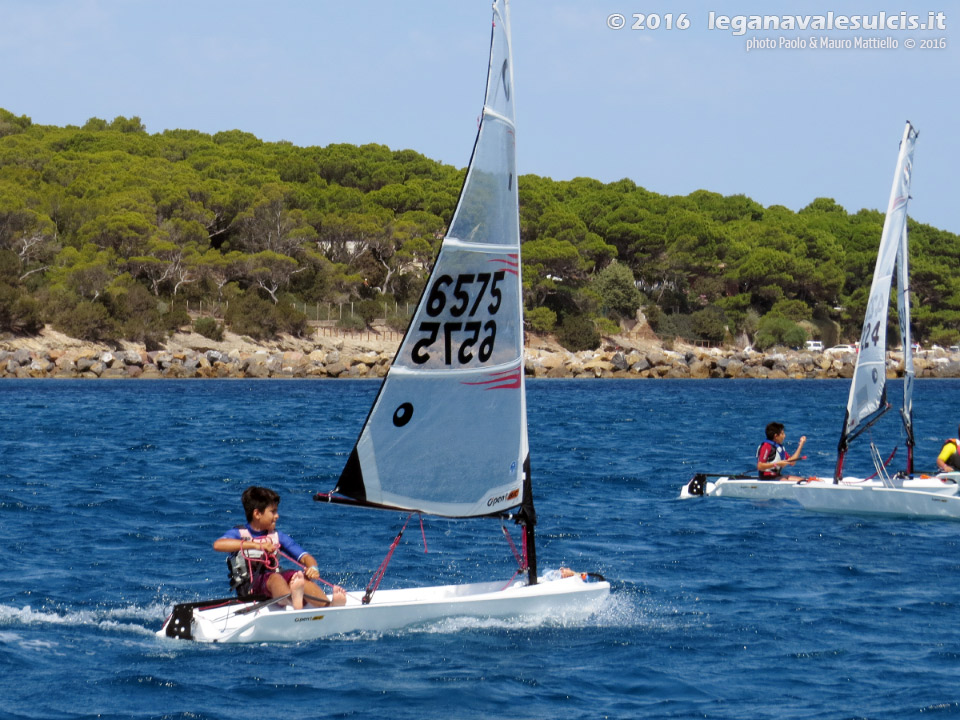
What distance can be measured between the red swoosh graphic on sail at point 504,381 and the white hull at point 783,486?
9.86m

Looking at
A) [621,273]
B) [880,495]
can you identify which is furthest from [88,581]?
[621,273]

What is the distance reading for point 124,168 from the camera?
91562 mm

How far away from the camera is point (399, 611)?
11141 millimetres

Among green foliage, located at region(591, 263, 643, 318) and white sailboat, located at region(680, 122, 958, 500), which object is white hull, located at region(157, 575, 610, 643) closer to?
white sailboat, located at region(680, 122, 958, 500)

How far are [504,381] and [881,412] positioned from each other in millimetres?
11993

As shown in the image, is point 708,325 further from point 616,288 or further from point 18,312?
point 18,312

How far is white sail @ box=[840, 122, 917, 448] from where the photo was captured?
67.5 ft

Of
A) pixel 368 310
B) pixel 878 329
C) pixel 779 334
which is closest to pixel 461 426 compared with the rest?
pixel 878 329

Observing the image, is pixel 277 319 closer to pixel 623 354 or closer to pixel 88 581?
pixel 623 354

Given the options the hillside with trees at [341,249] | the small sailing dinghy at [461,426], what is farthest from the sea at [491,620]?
the hillside with trees at [341,249]

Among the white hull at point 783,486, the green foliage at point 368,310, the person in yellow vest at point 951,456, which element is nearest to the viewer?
the white hull at point 783,486

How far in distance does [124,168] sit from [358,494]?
8644cm

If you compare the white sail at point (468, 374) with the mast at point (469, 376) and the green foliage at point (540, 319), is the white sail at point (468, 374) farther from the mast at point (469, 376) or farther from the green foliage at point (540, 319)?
the green foliage at point (540, 319)

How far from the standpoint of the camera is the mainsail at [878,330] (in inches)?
810
